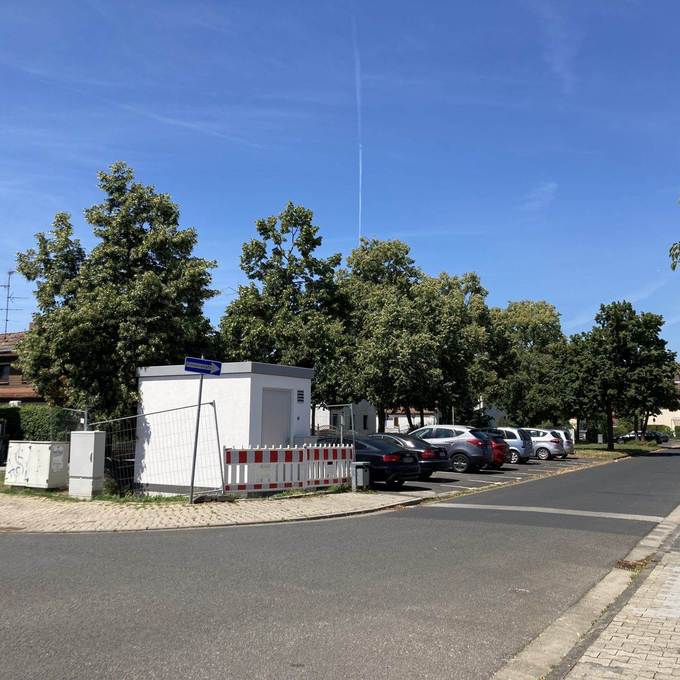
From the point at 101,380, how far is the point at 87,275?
3.66 meters

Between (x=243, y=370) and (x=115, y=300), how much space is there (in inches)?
260

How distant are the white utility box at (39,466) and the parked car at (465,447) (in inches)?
507

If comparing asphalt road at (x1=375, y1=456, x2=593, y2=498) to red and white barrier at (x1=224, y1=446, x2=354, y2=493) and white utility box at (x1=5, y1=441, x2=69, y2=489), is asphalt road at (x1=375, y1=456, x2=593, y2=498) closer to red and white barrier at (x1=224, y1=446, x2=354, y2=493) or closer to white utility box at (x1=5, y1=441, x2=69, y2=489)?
red and white barrier at (x1=224, y1=446, x2=354, y2=493)

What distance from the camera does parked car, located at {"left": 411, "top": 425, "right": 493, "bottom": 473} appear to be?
80.0 feet

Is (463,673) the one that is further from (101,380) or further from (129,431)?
(101,380)

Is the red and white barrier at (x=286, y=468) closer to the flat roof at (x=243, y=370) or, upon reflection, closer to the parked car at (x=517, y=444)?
the flat roof at (x=243, y=370)

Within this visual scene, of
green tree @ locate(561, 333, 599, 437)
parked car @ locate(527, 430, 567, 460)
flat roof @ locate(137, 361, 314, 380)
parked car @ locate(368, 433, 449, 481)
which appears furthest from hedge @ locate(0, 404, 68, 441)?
green tree @ locate(561, 333, 599, 437)

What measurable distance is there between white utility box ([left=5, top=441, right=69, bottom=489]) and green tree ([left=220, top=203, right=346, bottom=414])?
1479 cm

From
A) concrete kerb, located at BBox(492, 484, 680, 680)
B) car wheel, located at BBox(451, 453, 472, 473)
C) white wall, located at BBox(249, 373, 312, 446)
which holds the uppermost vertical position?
white wall, located at BBox(249, 373, 312, 446)

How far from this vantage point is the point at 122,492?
17.8m

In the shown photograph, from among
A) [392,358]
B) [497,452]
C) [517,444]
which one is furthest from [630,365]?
[497,452]

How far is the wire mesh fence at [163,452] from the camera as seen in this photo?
1698 centimetres

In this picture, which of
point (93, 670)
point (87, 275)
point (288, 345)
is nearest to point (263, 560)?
point (93, 670)

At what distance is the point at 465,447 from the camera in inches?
961
